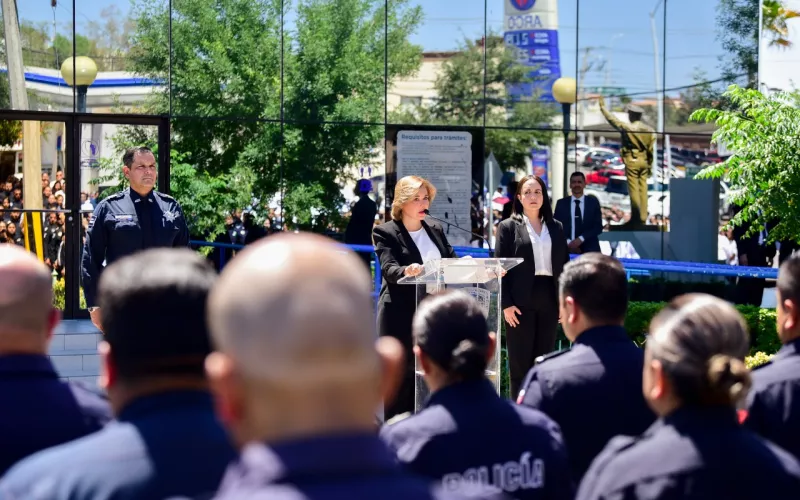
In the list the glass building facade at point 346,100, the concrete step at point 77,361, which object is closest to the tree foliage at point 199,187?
→ the glass building facade at point 346,100

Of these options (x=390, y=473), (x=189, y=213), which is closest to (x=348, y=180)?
(x=189, y=213)

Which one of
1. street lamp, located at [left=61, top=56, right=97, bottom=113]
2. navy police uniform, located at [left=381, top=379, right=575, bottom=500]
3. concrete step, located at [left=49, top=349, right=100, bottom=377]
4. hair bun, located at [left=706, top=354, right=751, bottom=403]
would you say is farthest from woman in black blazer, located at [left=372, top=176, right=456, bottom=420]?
street lamp, located at [left=61, top=56, right=97, bottom=113]

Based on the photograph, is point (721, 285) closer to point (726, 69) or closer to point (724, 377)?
point (726, 69)

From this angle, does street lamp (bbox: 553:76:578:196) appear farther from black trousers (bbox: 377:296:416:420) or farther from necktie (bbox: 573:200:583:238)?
black trousers (bbox: 377:296:416:420)

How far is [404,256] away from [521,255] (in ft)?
2.90

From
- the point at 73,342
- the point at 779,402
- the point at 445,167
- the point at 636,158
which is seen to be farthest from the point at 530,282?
the point at 636,158

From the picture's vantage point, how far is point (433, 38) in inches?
655

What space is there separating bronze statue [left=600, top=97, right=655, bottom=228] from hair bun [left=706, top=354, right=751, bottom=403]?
15128mm

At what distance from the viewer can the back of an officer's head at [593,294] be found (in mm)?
3752

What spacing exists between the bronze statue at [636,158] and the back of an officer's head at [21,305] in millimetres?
15271

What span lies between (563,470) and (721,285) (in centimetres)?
1303

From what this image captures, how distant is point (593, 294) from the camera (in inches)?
148

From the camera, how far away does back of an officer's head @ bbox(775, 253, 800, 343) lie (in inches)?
142

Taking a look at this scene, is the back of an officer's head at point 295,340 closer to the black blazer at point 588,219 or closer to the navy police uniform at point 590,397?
the navy police uniform at point 590,397
